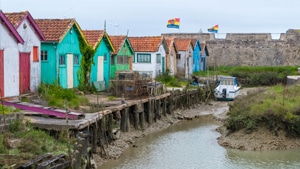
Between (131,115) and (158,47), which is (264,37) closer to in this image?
(158,47)

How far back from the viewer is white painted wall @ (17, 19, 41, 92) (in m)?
22.2

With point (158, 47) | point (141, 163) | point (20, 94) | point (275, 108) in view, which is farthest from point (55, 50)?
point (158, 47)

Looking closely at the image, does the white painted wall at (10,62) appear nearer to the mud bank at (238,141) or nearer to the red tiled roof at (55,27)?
the red tiled roof at (55,27)

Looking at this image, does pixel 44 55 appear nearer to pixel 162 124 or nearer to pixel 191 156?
pixel 162 124

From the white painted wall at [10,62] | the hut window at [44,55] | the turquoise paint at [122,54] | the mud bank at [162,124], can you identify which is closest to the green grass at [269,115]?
the mud bank at [162,124]

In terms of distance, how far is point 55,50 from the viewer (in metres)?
24.9

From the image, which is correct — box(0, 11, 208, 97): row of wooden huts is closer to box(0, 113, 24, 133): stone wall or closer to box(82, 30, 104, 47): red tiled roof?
box(82, 30, 104, 47): red tiled roof

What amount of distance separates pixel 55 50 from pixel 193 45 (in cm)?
2474

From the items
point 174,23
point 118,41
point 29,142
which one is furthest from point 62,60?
point 174,23

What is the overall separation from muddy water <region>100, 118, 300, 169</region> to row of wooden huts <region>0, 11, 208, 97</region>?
573 centimetres

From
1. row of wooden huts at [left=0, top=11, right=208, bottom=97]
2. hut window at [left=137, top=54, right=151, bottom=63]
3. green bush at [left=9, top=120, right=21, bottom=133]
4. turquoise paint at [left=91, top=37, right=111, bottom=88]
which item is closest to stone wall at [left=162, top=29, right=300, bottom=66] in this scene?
row of wooden huts at [left=0, top=11, right=208, bottom=97]

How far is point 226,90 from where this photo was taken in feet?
129

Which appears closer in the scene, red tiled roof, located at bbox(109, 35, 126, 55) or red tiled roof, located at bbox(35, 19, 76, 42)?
red tiled roof, located at bbox(35, 19, 76, 42)

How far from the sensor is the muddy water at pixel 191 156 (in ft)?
62.0
